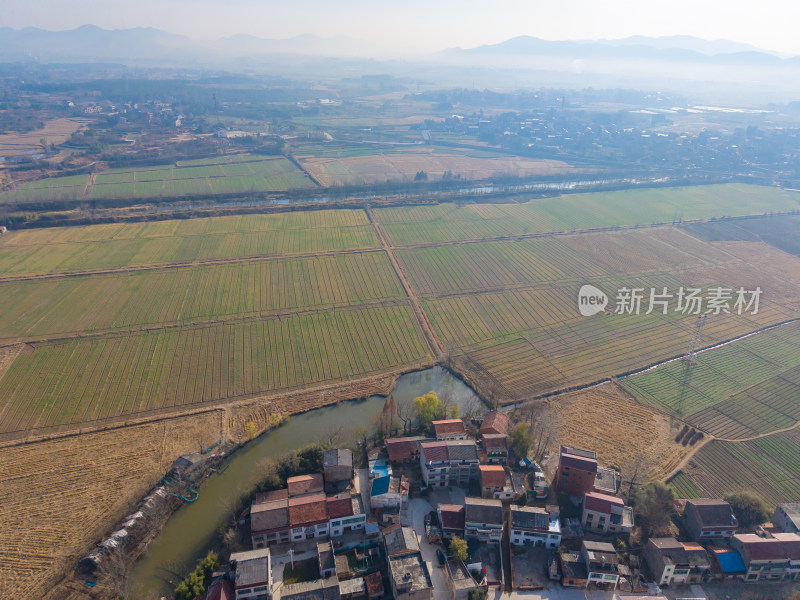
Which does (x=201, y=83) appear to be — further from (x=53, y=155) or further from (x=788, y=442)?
(x=788, y=442)

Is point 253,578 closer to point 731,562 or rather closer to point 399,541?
point 399,541

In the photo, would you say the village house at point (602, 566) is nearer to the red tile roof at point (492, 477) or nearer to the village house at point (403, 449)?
the red tile roof at point (492, 477)

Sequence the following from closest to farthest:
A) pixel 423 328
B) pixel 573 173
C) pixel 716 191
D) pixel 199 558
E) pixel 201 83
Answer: pixel 199 558 → pixel 423 328 → pixel 716 191 → pixel 573 173 → pixel 201 83

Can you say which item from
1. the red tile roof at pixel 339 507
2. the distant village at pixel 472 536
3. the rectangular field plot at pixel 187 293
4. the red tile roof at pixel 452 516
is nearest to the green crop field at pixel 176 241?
the rectangular field plot at pixel 187 293

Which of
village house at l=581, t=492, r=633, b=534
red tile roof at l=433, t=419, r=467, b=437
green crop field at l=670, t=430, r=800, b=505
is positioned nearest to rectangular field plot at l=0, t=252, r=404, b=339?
red tile roof at l=433, t=419, r=467, b=437

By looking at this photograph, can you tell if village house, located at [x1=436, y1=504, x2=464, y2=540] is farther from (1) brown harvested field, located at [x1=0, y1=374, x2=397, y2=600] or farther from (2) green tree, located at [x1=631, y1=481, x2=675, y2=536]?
(1) brown harvested field, located at [x1=0, y1=374, x2=397, y2=600]

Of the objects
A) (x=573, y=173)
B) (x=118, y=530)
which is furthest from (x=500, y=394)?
(x=573, y=173)

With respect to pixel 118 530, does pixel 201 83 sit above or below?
above
